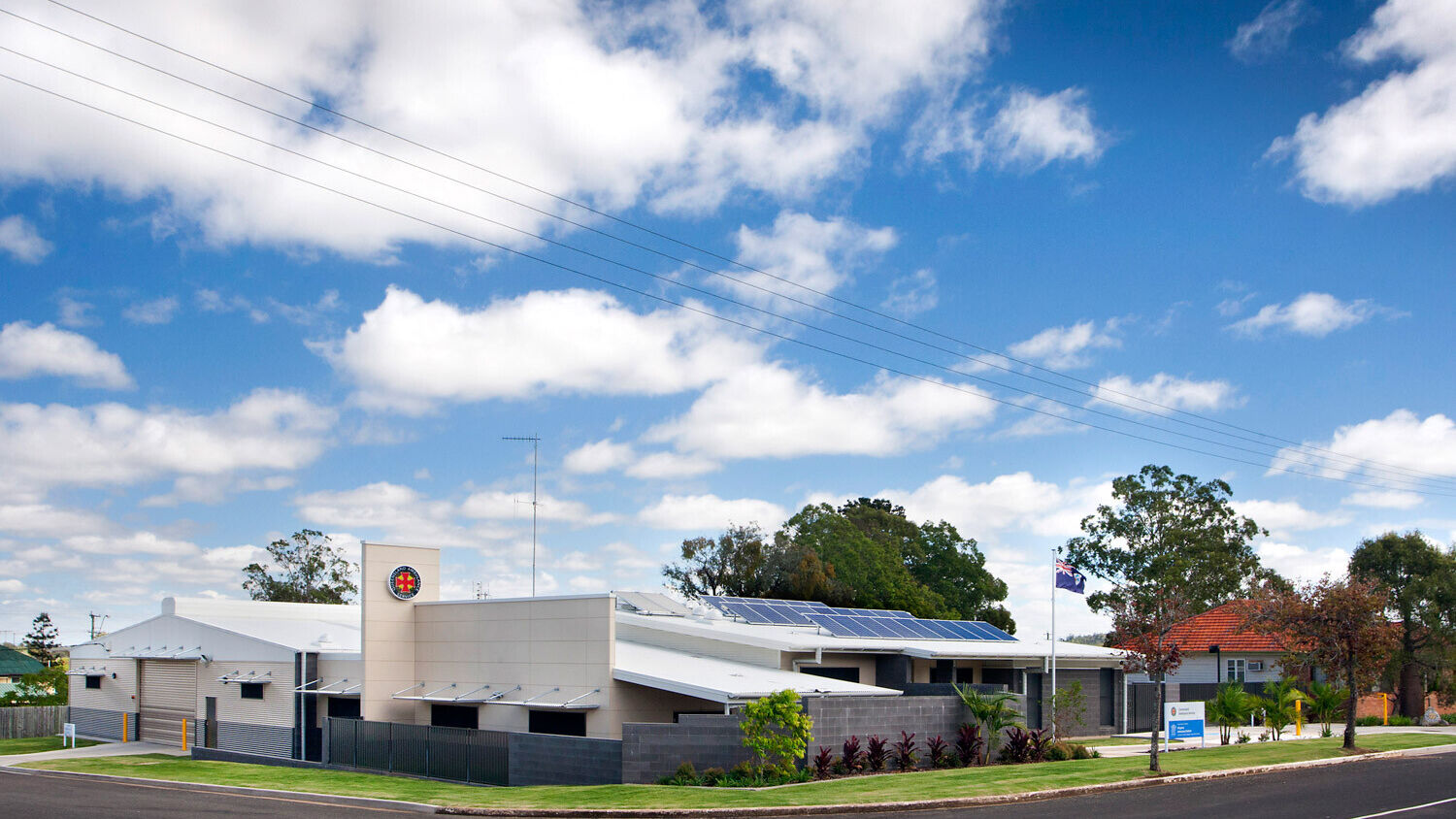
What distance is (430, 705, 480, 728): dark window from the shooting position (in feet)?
113

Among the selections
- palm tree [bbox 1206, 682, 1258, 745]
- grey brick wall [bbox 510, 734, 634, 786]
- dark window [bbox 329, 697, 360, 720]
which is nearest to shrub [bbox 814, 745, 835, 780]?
grey brick wall [bbox 510, 734, 634, 786]

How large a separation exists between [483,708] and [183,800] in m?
9.29

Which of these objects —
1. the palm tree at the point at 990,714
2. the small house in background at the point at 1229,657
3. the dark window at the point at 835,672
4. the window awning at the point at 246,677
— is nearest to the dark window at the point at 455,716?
the window awning at the point at 246,677

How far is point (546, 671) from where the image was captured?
3206 centimetres

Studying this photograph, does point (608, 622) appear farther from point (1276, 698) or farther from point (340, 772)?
point (1276, 698)

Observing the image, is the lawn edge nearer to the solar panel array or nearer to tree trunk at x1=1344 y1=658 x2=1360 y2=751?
tree trunk at x1=1344 y1=658 x2=1360 y2=751

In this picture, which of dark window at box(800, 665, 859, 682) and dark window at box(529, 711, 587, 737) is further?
dark window at box(800, 665, 859, 682)

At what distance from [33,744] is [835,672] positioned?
37.6m

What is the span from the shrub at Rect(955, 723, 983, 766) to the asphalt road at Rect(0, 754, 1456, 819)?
6200 mm

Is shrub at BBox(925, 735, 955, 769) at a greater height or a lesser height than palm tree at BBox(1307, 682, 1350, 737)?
greater

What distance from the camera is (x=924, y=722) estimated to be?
2977 centimetres

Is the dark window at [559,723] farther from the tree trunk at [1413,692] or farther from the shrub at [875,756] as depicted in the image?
the tree trunk at [1413,692]

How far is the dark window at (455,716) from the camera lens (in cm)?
3453

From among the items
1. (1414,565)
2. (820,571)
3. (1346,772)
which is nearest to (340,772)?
(1346,772)
